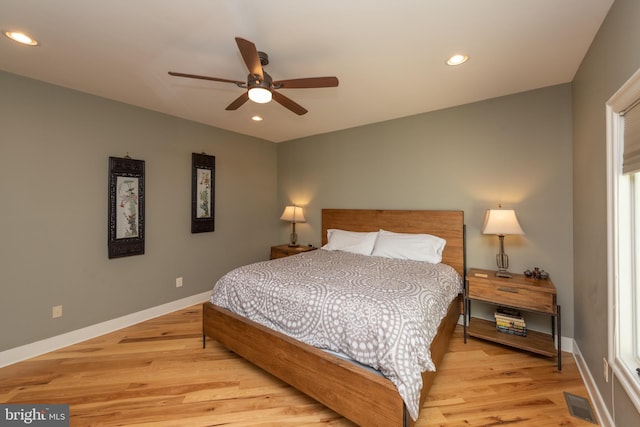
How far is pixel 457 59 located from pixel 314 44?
115 centimetres

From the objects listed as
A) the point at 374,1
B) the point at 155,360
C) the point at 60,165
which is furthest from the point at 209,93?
the point at 155,360

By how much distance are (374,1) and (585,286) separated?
260 centimetres

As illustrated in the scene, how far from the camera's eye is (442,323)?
214 centimetres

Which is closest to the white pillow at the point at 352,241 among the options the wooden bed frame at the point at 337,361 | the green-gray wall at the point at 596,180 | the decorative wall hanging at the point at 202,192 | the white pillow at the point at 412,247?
the white pillow at the point at 412,247

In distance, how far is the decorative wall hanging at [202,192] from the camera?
368 centimetres

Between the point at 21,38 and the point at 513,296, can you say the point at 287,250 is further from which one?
the point at 21,38

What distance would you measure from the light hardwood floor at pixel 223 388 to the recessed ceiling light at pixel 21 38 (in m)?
2.55

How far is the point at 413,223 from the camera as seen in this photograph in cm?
331

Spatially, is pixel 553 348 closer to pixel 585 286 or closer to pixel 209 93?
pixel 585 286

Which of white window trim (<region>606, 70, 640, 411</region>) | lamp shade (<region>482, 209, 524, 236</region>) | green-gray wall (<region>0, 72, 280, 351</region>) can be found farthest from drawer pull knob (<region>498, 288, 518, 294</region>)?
green-gray wall (<region>0, 72, 280, 351</region>)

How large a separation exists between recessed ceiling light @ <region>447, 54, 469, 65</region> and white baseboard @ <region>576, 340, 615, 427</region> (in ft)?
8.36

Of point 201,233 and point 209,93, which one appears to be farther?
point 201,233

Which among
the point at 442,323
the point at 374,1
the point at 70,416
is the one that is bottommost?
the point at 70,416

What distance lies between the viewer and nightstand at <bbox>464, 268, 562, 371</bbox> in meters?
2.24
